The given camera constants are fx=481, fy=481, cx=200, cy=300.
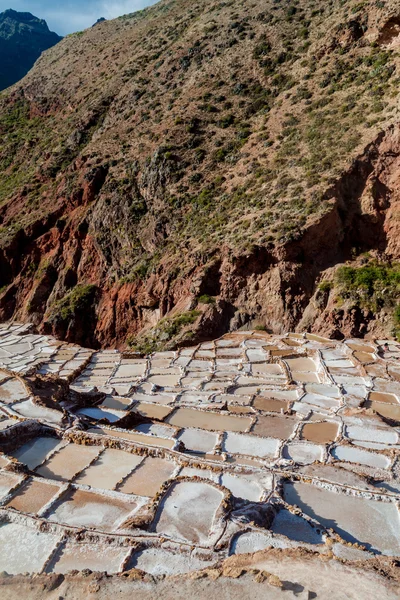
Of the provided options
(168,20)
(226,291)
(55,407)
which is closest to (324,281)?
(226,291)

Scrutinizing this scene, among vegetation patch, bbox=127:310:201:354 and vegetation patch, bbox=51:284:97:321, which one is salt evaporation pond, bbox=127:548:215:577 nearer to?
vegetation patch, bbox=127:310:201:354

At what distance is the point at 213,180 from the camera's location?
2328cm

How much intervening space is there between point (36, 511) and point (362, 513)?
3988 millimetres

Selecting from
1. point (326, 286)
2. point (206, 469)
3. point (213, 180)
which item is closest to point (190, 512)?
point (206, 469)

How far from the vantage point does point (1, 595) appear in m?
4.25

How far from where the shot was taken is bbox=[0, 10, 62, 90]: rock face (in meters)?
74.4

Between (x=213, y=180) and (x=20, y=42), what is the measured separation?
77.3 m

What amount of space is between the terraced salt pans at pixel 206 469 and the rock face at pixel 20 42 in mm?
71754

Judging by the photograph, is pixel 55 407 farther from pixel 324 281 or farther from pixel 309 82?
pixel 309 82

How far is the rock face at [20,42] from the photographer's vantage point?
7438 cm

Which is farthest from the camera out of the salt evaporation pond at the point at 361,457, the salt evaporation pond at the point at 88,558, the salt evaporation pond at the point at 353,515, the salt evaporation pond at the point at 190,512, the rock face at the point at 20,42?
the rock face at the point at 20,42

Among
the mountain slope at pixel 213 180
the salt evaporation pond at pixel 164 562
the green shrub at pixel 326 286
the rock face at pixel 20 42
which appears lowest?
the salt evaporation pond at pixel 164 562

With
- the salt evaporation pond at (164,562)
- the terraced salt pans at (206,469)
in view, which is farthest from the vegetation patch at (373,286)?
the salt evaporation pond at (164,562)

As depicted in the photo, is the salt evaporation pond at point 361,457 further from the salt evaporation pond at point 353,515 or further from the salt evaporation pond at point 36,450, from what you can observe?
the salt evaporation pond at point 36,450
